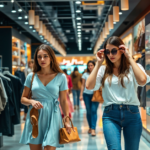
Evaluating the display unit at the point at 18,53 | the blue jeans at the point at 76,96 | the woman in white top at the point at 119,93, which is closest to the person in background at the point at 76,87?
the blue jeans at the point at 76,96

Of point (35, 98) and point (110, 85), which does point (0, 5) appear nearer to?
point (35, 98)

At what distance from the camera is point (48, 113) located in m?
2.57

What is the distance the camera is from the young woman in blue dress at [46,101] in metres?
2.52

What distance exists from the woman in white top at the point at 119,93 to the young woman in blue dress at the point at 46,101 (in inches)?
17.0

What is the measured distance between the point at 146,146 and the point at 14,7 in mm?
5204

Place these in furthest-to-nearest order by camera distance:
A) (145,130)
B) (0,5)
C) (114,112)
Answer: (0,5) < (145,130) < (114,112)

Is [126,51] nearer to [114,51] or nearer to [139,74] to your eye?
[114,51]

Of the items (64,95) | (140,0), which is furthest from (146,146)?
(140,0)

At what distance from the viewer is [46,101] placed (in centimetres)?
259

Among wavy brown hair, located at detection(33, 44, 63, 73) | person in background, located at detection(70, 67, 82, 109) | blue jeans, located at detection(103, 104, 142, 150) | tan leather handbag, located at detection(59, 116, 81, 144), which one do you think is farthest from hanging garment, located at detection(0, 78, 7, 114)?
person in background, located at detection(70, 67, 82, 109)

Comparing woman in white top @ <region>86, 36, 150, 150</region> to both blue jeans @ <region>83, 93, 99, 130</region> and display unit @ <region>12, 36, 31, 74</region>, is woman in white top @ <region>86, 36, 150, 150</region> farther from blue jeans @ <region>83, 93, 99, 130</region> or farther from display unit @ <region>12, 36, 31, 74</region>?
display unit @ <region>12, 36, 31, 74</region>

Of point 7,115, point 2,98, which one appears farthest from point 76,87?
point 2,98

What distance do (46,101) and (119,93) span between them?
73 centimetres

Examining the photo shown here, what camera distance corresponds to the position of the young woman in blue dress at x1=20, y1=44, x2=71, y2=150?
2.52 meters
